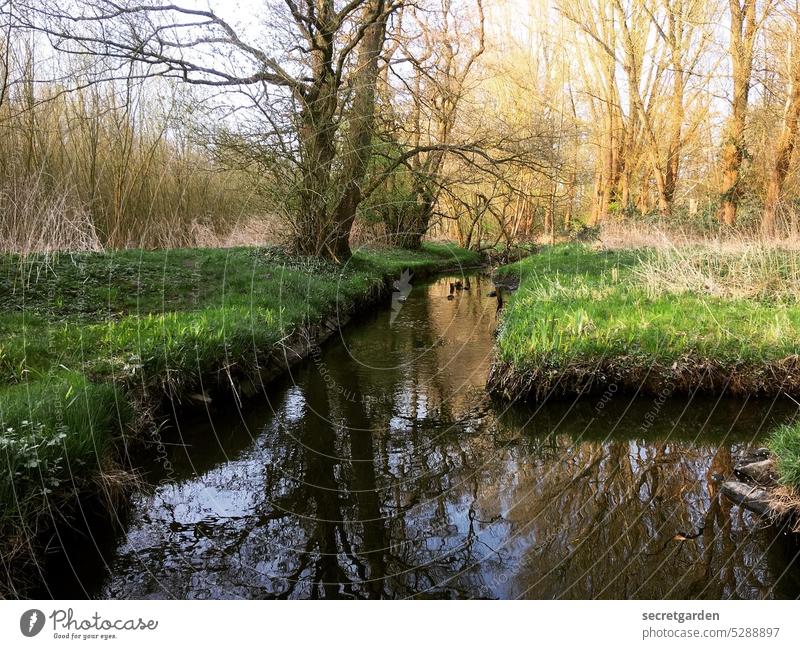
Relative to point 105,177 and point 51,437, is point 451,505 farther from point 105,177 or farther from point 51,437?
point 105,177

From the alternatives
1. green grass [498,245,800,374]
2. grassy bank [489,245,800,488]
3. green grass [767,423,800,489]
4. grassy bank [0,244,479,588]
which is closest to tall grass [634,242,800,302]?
green grass [498,245,800,374]

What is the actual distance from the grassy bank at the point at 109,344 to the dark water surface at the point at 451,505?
0.46m

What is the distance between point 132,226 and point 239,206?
3.32 metres

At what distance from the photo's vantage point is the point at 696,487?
12.3 feet

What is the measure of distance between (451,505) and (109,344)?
3545 millimetres

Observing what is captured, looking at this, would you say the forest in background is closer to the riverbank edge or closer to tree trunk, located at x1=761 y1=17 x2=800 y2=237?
tree trunk, located at x1=761 y1=17 x2=800 y2=237

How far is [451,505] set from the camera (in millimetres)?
3627

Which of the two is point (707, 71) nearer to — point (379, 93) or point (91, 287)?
point (379, 93)

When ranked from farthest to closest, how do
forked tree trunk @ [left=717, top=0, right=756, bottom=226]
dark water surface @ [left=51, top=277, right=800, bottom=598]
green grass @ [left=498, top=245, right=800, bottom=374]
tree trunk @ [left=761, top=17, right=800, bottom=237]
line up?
forked tree trunk @ [left=717, top=0, right=756, bottom=226] < tree trunk @ [left=761, top=17, right=800, bottom=237] < green grass @ [left=498, top=245, right=800, bottom=374] < dark water surface @ [left=51, top=277, right=800, bottom=598]

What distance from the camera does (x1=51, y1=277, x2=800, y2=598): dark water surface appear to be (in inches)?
111

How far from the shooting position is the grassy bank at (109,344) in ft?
9.54

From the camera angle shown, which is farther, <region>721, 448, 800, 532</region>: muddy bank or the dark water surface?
<region>721, 448, 800, 532</region>: muddy bank


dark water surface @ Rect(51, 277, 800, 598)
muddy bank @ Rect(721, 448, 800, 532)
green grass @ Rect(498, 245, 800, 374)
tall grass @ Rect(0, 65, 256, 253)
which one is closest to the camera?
dark water surface @ Rect(51, 277, 800, 598)

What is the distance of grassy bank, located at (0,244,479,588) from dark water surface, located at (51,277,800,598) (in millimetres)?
465
